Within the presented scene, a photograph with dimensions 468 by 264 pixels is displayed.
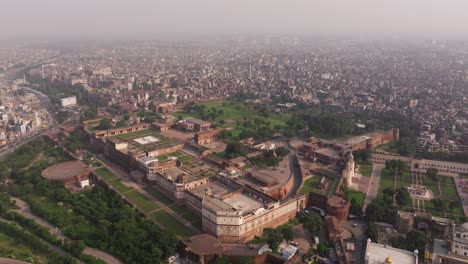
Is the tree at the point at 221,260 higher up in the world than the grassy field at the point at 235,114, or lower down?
lower down

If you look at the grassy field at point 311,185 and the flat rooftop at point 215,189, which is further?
the grassy field at point 311,185

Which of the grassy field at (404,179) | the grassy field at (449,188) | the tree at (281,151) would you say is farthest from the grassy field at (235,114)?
the grassy field at (449,188)

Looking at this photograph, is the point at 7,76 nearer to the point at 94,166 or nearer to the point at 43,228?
the point at 94,166

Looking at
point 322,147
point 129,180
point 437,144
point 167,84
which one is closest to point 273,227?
point 129,180

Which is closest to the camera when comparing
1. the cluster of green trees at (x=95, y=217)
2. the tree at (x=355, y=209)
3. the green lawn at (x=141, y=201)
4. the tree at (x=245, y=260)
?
the tree at (x=245, y=260)

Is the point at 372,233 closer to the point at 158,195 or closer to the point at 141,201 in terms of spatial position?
the point at 158,195

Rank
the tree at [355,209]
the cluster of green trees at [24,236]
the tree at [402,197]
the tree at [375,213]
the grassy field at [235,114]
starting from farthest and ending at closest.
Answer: the grassy field at [235,114]
the tree at [402,197]
the tree at [355,209]
the tree at [375,213]
the cluster of green trees at [24,236]

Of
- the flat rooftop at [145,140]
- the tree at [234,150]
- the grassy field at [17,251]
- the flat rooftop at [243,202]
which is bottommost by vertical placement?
the grassy field at [17,251]

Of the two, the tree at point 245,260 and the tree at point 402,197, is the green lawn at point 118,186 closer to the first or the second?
the tree at point 245,260
